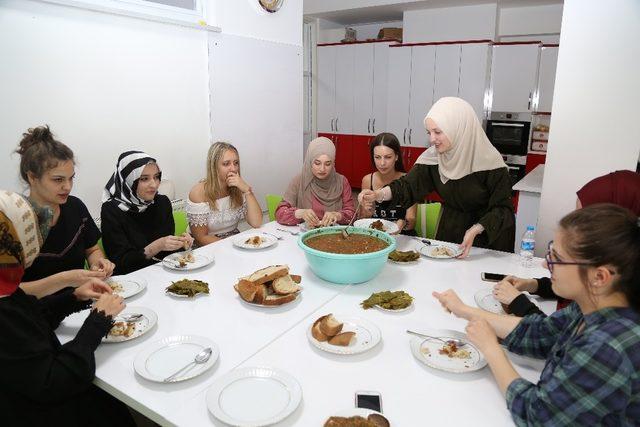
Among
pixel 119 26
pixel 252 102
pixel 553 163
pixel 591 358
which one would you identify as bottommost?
pixel 591 358

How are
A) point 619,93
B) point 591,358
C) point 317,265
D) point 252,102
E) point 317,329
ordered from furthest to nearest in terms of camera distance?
point 252,102
point 619,93
point 317,265
point 317,329
point 591,358

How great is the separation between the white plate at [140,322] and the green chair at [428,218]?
198cm

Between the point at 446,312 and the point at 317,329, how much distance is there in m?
0.52

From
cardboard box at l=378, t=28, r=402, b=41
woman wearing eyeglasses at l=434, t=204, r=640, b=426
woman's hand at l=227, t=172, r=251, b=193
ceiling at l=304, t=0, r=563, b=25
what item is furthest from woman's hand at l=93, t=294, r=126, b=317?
cardboard box at l=378, t=28, r=402, b=41

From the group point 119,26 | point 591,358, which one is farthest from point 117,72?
point 591,358

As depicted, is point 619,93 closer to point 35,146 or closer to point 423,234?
point 423,234

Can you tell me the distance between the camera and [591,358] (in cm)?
96

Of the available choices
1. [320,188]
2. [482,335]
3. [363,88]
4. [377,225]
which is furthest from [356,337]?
[363,88]

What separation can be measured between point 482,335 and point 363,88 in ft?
20.7

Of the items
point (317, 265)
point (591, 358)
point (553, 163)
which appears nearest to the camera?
point (591, 358)

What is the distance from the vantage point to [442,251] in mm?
2283

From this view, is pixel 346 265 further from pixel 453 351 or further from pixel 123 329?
pixel 123 329

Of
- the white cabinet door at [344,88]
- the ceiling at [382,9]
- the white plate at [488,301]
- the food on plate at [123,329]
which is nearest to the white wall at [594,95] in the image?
the white plate at [488,301]

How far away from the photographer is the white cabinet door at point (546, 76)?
5.80 m
